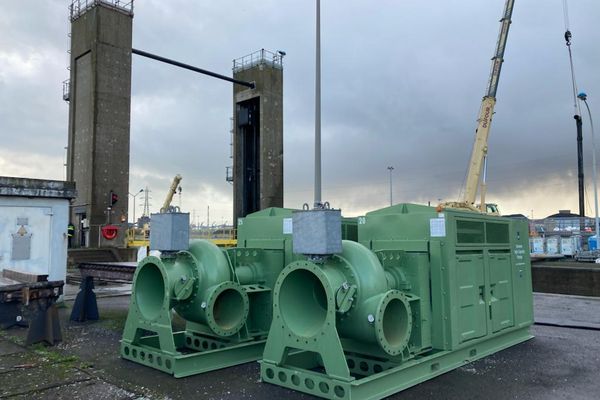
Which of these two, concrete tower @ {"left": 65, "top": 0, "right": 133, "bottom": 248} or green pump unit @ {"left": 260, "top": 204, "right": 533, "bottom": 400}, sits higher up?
concrete tower @ {"left": 65, "top": 0, "right": 133, "bottom": 248}

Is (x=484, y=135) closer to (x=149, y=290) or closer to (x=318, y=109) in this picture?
(x=318, y=109)

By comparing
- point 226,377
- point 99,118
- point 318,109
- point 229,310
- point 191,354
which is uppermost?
point 99,118

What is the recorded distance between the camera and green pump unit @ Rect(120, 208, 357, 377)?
580 centimetres

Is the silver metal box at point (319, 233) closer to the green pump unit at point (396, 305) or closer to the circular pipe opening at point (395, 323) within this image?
the green pump unit at point (396, 305)

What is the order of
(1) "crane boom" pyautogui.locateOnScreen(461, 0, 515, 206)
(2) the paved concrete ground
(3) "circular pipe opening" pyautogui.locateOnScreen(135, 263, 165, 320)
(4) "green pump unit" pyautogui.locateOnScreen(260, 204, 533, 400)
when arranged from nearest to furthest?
(4) "green pump unit" pyautogui.locateOnScreen(260, 204, 533, 400)
(2) the paved concrete ground
(3) "circular pipe opening" pyautogui.locateOnScreen(135, 263, 165, 320)
(1) "crane boom" pyautogui.locateOnScreen(461, 0, 515, 206)

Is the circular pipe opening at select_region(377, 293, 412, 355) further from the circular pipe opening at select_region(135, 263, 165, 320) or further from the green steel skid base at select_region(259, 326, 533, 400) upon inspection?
the circular pipe opening at select_region(135, 263, 165, 320)

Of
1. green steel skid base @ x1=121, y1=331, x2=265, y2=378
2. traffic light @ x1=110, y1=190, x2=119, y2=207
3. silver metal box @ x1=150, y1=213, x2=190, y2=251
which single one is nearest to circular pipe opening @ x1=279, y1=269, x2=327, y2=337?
green steel skid base @ x1=121, y1=331, x2=265, y2=378

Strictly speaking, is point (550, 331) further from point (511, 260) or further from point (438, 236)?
point (438, 236)

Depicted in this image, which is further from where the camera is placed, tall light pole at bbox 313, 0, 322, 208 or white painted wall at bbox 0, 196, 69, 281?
white painted wall at bbox 0, 196, 69, 281

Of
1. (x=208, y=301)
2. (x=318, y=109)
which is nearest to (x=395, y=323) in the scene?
(x=208, y=301)

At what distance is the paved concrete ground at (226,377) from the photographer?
16.3 ft

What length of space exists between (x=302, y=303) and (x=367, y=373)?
3.69 ft

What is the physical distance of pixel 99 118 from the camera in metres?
24.6

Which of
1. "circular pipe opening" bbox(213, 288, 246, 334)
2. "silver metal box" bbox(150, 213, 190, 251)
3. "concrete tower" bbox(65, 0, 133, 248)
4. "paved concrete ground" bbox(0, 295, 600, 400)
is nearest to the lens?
"paved concrete ground" bbox(0, 295, 600, 400)
